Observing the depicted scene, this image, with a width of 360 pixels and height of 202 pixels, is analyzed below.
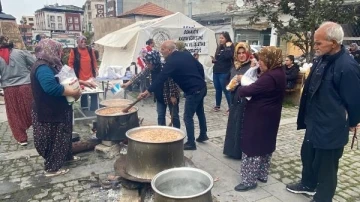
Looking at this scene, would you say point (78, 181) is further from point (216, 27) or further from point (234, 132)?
point (216, 27)

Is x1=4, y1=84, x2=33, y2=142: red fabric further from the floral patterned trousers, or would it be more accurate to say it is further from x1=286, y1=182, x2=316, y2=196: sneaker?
x1=286, y1=182, x2=316, y2=196: sneaker

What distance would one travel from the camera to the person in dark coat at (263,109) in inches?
123

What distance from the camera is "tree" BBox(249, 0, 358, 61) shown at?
25.2 ft

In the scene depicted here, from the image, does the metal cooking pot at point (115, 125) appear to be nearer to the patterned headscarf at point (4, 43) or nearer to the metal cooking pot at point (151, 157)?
the metal cooking pot at point (151, 157)

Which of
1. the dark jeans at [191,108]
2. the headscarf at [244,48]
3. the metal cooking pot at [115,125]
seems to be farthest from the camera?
the dark jeans at [191,108]

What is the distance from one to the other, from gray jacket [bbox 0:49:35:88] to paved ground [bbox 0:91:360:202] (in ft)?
3.93

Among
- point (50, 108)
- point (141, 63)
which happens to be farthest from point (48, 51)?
point (141, 63)

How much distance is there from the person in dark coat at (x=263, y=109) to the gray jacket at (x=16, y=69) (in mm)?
3967

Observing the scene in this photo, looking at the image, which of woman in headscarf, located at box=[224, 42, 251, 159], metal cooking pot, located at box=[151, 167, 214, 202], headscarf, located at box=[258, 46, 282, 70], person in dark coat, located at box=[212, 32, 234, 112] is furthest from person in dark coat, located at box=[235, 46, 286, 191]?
person in dark coat, located at box=[212, 32, 234, 112]

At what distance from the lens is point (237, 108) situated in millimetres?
4191

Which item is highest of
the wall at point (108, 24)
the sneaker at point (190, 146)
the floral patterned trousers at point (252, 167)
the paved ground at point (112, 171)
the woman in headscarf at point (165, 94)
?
the wall at point (108, 24)

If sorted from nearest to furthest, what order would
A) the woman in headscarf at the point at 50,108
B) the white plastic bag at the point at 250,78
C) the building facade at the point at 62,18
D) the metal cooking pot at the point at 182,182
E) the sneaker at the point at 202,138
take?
1. the metal cooking pot at the point at 182,182
2. the white plastic bag at the point at 250,78
3. the woman in headscarf at the point at 50,108
4. the sneaker at the point at 202,138
5. the building facade at the point at 62,18

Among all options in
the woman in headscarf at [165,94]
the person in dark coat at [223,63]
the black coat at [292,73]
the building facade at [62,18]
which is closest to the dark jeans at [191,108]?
the woman in headscarf at [165,94]

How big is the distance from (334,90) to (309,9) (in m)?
6.08
